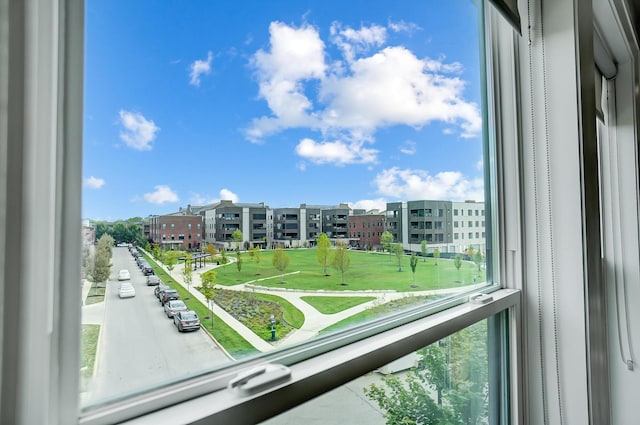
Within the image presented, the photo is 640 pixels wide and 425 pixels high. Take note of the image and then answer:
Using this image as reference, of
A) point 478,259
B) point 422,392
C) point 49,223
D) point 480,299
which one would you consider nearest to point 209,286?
point 49,223

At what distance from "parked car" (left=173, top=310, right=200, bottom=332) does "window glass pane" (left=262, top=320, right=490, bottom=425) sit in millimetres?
216

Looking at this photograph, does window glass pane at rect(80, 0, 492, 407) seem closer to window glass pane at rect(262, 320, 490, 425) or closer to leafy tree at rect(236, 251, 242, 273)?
leafy tree at rect(236, 251, 242, 273)

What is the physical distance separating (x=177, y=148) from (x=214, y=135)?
0.07 meters

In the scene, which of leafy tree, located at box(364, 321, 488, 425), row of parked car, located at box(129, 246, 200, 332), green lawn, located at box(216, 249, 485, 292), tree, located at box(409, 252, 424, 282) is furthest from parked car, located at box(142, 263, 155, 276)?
tree, located at box(409, 252, 424, 282)

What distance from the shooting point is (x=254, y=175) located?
617 mm

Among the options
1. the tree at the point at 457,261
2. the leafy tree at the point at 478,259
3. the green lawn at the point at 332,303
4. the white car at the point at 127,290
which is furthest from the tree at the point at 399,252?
the white car at the point at 127,290

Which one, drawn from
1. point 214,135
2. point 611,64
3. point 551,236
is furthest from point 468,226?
point 611,64

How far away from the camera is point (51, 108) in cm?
37

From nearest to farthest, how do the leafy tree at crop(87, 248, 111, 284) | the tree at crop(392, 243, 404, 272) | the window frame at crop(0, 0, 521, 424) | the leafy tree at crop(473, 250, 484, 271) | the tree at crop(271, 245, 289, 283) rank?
the window frame at crop(0, 0, 521, 424) → the leafy tree at crop(87, 248, 111, 284) → the tree at crop(271, 245, 289, 283) → the tree at crop(392, 243, 404, 272) → the leafy tree at crop(473, 250, 484, 271)

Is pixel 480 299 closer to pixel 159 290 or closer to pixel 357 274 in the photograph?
pixel 357 274

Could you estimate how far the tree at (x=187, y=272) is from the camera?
54 cm

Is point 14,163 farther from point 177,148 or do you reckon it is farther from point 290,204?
point 290,204

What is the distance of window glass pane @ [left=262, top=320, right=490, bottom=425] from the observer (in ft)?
2.23

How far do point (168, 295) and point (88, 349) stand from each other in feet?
0.40
